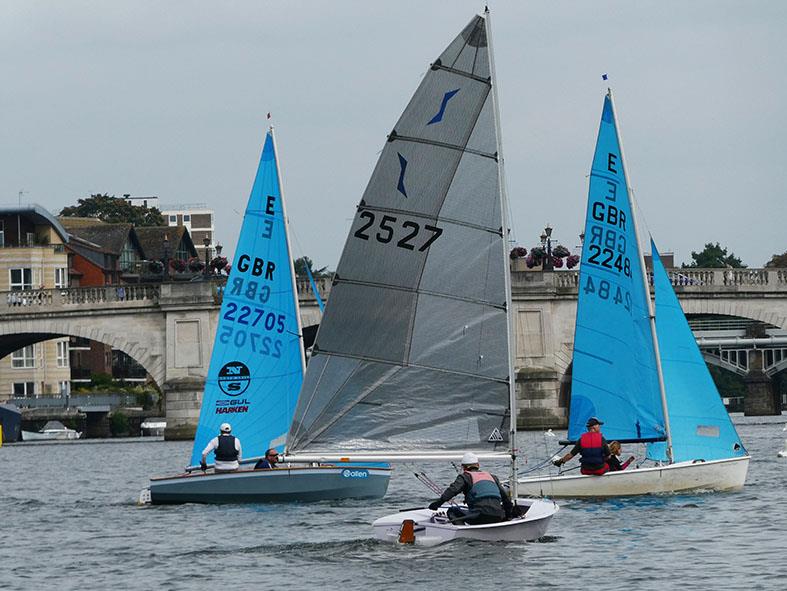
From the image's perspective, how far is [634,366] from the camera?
35625mm

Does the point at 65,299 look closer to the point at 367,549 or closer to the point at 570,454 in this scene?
the point at 570,454

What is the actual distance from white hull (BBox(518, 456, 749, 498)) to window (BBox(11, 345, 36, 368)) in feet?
269

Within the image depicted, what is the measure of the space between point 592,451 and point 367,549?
7.55m

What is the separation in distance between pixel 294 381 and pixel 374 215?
1190 centimetres

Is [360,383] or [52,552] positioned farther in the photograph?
[52,552]

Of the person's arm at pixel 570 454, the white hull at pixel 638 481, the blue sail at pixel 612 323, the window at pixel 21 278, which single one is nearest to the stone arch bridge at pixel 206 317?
the window at pixel 21 278

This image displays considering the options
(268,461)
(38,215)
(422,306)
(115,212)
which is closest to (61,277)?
(38,215)

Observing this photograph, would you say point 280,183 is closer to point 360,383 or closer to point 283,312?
point 283,312

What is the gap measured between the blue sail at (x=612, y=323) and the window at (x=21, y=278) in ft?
239

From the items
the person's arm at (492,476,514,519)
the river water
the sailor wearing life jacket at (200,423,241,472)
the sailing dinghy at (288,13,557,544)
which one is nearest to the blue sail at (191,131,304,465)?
the sailor wearing life jacket at (200,423,241,472)

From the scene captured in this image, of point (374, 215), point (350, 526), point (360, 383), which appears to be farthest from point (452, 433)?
point (350, 526)

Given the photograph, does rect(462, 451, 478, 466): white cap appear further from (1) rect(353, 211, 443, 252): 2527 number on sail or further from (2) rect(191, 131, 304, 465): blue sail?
(2) rect(191, 131, 304, 465): blue sail

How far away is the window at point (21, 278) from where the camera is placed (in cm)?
10551

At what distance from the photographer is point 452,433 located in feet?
87.1
